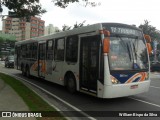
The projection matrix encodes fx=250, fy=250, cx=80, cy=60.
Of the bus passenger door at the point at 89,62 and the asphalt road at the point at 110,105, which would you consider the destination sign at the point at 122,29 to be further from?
the asphalt road at the point at 110,105

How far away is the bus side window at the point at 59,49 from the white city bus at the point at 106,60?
0.05 metres

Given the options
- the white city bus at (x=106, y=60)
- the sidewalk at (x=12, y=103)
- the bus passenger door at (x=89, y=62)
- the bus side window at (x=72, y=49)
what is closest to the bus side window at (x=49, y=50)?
the white city bus at (x=106, y=60)

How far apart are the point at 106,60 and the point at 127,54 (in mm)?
1065

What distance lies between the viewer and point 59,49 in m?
13.3

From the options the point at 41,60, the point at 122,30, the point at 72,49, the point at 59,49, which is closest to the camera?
the point at 122,30

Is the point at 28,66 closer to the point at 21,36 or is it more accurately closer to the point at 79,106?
the point at 79,106

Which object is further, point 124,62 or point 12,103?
point 124,62

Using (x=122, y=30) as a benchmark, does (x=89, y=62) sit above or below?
below

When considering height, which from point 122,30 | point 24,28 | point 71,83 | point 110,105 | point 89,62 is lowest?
point 110,105

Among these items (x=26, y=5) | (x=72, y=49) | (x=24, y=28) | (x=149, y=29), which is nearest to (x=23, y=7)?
(x=26, y=5)

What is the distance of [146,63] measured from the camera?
10.6 m

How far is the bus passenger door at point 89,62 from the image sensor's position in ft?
32.1

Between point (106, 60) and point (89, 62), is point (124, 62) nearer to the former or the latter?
point (106, 60)

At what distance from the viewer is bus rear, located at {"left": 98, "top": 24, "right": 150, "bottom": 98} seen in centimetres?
926
